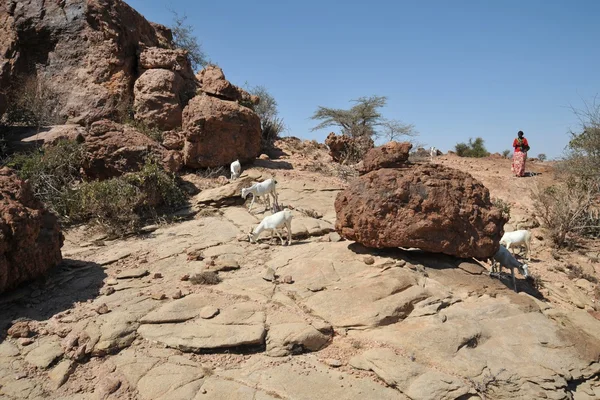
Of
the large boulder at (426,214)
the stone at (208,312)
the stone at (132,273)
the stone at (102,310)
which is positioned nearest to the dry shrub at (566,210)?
the large boulder at (426,214)

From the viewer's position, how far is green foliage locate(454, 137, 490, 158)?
24.1 metres

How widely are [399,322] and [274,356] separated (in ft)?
4.89

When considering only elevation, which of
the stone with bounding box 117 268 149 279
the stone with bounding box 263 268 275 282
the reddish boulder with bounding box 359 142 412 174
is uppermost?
the reddish boulder with bounding box 359 142 412 174

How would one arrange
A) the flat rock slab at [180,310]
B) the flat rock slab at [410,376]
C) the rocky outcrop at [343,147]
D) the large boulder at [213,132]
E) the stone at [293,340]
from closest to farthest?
the flat rock slab at [410,376] → the stone at [293,340] → the flat rock slab at [180,310] → the large boulder at [213,132] → the rocky outcrop at [343,147]

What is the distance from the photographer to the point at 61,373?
12.9 feet

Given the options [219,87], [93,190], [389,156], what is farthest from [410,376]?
[219,87]

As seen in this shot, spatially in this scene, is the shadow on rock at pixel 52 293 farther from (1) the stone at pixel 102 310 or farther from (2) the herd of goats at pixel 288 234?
(2) the herd of goats at pixel 288 234

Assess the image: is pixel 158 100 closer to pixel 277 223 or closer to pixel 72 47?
pixel 72 47

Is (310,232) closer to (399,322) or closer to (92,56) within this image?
(399,322)

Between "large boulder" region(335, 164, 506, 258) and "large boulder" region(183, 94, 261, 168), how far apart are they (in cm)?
618

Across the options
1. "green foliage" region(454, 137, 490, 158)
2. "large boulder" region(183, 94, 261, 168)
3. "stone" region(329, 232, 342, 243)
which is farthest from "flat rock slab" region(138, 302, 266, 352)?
"green foliage" region(454, 137, 490, 158)

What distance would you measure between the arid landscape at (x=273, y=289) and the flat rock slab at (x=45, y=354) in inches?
1.0

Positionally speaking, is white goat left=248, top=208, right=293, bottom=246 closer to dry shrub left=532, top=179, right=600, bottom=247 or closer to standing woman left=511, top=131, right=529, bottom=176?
dry shrub left=532, top=179, right=600, bottom=247

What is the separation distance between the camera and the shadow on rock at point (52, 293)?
4852 millimetres
